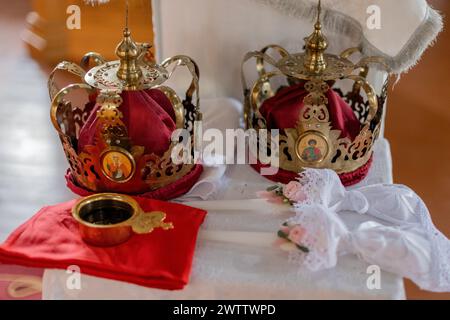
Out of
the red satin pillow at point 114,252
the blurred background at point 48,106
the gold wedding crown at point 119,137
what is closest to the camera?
the red satin pillow at point 114,252

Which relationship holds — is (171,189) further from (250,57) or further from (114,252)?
(250,57)

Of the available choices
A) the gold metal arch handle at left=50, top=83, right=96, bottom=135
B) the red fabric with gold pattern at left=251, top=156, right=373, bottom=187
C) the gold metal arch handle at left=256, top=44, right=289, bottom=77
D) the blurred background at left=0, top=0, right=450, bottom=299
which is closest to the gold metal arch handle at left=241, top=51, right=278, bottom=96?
the gold metal arch handle at left=256, top=44, right=289, bottom=77

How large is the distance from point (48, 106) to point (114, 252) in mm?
1049

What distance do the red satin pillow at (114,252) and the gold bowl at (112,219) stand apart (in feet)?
Answer: 0.03

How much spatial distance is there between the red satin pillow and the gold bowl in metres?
0.01

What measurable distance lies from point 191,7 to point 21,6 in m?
1.72

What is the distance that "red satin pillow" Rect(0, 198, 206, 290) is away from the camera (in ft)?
2.65

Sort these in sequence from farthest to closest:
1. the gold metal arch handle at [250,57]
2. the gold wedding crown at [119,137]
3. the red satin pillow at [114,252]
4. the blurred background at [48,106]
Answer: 1. the blurred background at [48,106]
2. the gold metal arch handle at [250,57]
3. the gold wedding crown at [119,137]
4. the red satin pillow at [114,252]

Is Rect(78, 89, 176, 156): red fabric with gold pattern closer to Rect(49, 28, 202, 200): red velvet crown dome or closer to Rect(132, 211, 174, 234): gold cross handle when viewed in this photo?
Rect(49, 28, 202, 200): red velvet crown dome

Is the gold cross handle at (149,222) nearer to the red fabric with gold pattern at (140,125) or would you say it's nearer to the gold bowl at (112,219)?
the gold bowl at (112,219)

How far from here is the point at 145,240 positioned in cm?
85

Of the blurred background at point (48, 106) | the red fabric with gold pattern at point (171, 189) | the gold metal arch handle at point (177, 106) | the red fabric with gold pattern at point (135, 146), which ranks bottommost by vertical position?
the blurred background at point (48, 106)

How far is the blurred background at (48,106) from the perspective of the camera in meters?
1.41

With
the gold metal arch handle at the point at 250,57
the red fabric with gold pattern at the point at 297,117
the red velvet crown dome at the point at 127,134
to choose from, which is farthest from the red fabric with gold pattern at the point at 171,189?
the gold metal arch handle at the point at 250,57
